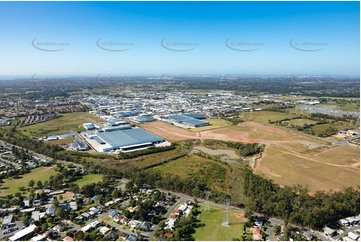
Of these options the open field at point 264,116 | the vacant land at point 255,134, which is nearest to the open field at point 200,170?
the vacant land at point 255,134

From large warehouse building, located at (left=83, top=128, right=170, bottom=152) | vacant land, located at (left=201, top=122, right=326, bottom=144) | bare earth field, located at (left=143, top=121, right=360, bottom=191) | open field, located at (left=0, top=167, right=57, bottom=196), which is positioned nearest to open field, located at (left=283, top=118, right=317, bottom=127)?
vacant land, located at (left=201, top=122, right=326, bottom=144)

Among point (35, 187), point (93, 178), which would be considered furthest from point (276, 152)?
point (35, 187)

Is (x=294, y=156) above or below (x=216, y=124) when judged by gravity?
below

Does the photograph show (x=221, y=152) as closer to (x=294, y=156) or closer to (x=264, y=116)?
A: (x=294, y=156)

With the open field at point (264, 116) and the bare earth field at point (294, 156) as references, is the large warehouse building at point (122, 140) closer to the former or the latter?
the bare earth field at point (294, 156)

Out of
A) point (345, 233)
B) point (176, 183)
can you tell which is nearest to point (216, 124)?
point (176, 183)
